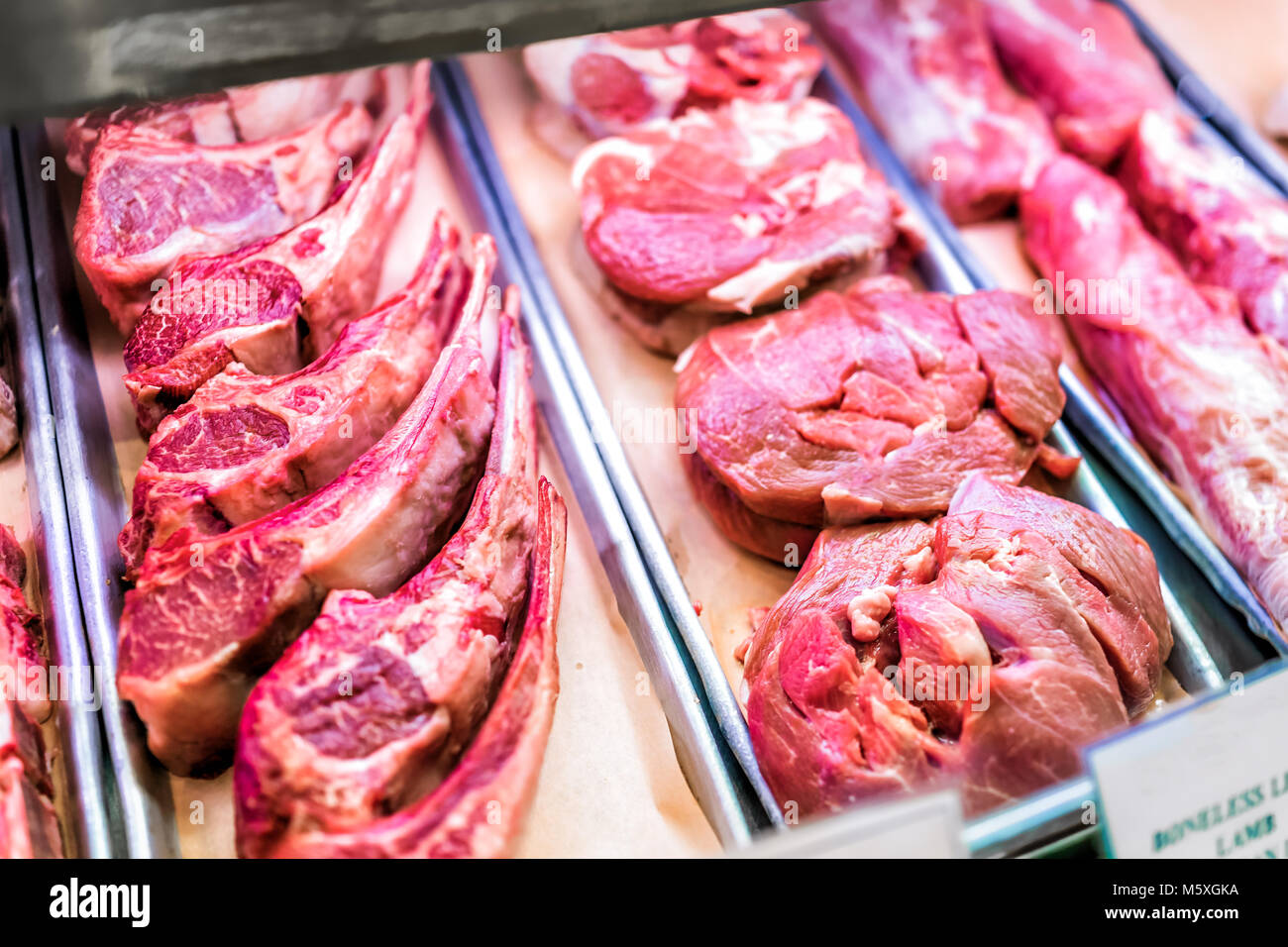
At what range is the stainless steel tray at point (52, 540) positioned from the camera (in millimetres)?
1699

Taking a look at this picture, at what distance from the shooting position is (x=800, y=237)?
256cm

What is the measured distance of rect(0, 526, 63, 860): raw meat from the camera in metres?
1.57

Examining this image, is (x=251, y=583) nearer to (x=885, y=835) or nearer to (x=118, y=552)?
(x=118, y=552)

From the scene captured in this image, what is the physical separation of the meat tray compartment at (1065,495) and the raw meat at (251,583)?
51 cm

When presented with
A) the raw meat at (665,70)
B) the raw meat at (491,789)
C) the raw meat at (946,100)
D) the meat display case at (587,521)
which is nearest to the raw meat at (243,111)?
the meat display case at (587,521)

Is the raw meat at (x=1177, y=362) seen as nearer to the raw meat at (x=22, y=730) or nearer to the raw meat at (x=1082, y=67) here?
the raw meat at (x=1082, y=67)

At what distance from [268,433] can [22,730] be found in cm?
67

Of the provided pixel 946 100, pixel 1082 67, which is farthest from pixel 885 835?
pixel 1082 67

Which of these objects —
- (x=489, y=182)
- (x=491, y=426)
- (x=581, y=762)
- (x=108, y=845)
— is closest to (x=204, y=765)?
(x=108, y=845)

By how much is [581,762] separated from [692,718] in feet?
0.82

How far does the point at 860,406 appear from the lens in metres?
2.26

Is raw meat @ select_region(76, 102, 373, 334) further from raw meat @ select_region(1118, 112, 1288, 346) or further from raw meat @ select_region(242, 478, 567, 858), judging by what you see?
raw meat @ select_region(1118, 112, 1288, 346)

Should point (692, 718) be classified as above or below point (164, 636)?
below
